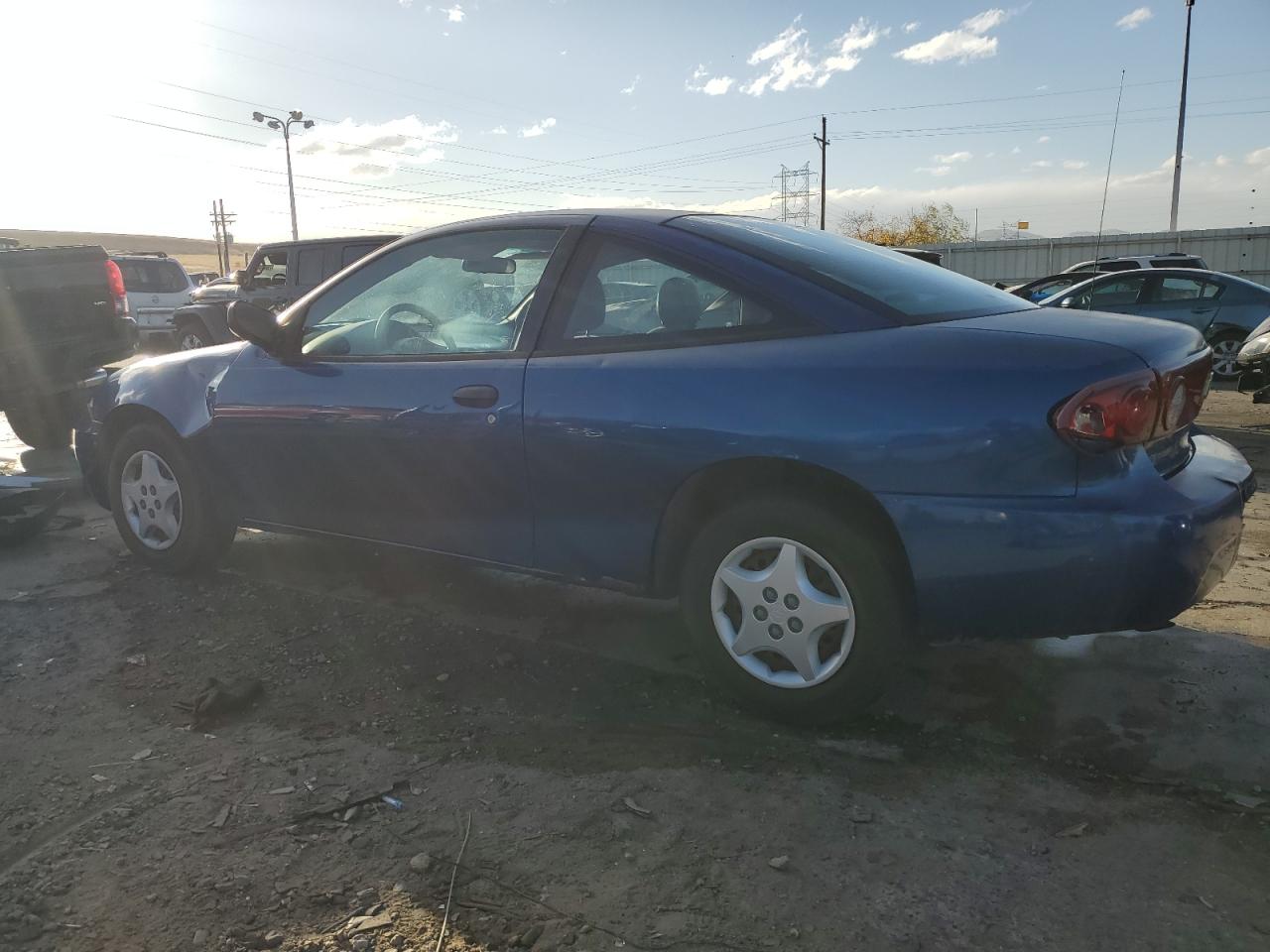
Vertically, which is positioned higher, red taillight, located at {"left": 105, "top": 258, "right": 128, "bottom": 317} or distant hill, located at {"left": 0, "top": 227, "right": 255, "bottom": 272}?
distant hill, located at {"left": 0, "top": 227, "right": 255, "bottom": 272}

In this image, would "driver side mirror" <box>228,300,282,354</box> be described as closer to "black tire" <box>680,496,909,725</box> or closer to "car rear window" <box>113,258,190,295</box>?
"black tire" <box>680,496,909,725</box>

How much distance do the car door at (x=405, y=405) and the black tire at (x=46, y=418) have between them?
5217 mm

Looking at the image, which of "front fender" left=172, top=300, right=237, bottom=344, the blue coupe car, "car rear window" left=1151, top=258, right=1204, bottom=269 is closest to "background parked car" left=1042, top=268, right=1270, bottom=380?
"car rear window" left=1151, top=258, right=1204, bottom=269

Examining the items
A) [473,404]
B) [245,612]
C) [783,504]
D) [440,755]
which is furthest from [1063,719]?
[245,612]

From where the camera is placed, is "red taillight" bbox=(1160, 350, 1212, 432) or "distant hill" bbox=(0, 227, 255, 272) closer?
"red taillight" bbox=(1160, 350, 1212, 432)

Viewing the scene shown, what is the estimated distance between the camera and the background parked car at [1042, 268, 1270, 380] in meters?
11.0

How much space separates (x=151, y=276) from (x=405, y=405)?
16830 millimetres

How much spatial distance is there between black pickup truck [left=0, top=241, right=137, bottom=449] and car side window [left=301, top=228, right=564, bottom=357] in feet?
18.0

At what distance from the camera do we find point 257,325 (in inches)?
150

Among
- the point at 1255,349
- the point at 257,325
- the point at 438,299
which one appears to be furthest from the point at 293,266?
the point at 1255,349

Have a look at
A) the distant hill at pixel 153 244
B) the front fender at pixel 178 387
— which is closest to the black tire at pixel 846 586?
the front fender at pixel 178 387

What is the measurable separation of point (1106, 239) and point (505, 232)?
3611 centimetres

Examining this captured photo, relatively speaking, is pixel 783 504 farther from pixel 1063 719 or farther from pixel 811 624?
pixel 1063 719

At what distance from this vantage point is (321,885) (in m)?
2.14
